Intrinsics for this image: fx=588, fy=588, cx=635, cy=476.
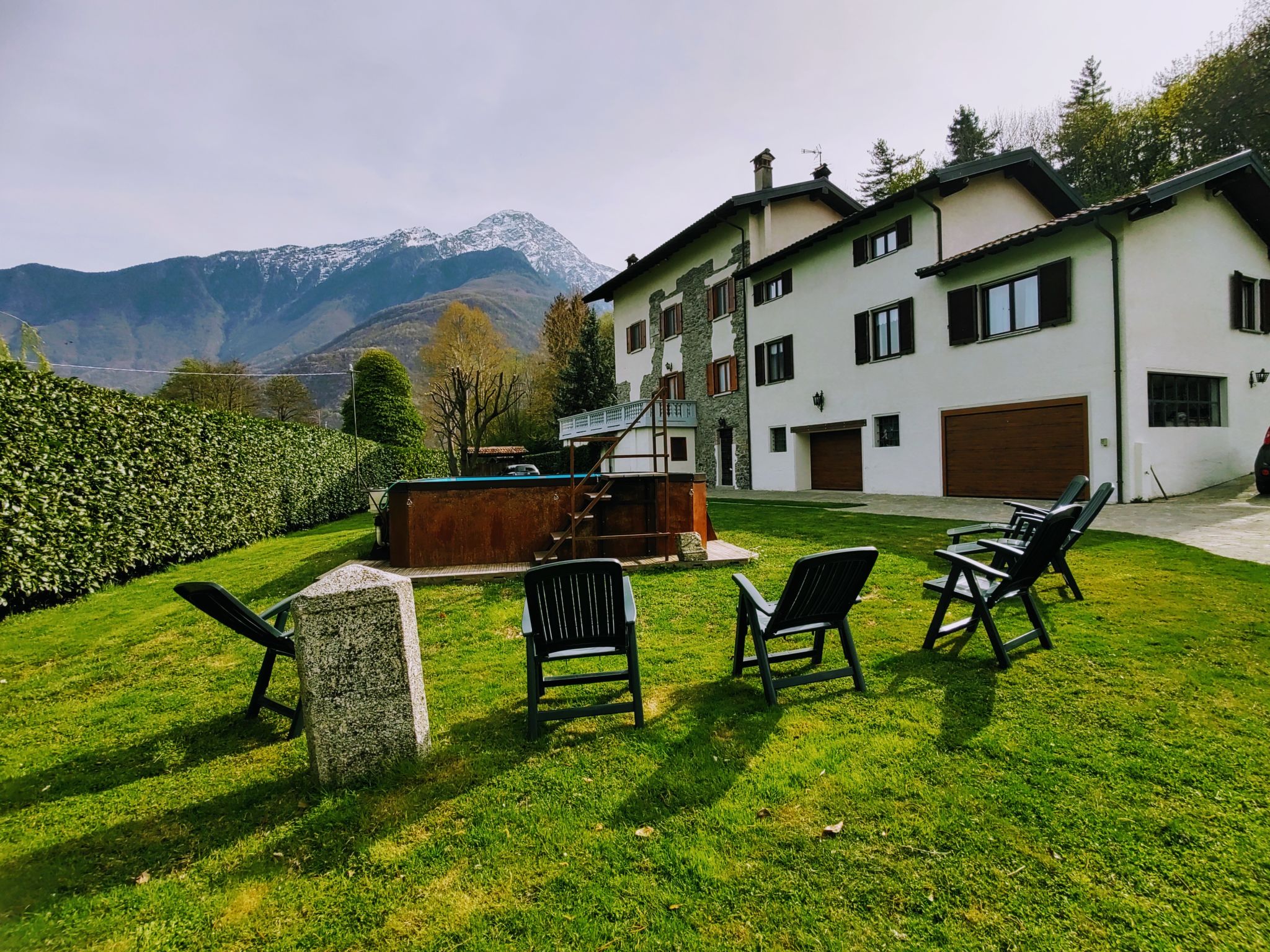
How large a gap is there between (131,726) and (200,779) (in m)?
1.14

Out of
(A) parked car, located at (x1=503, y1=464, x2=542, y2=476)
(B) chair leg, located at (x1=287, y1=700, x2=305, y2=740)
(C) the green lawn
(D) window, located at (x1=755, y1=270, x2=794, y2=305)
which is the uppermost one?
(D) window, located at (x1=755, y1=270, x2=794, y2=305)

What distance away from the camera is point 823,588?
349 cm

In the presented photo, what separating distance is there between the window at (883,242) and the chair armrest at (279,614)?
1774cm

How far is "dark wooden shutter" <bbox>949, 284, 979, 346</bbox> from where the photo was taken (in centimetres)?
1486

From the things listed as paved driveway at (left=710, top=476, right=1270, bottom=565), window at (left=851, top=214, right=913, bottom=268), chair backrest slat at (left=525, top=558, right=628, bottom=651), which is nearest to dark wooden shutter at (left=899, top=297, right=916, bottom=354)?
window at (left=851, top=214, right=913, bottom=268)

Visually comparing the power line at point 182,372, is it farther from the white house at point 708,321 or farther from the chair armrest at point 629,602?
the white house at point 708,321

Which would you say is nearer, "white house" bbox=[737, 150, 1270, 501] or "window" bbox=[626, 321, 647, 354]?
"white house" bbox=[737, 150, 1270, 501]

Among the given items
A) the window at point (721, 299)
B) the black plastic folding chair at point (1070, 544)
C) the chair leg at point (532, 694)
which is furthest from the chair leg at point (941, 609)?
the window at point (721, 299)

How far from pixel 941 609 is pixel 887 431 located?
14531 millimetres

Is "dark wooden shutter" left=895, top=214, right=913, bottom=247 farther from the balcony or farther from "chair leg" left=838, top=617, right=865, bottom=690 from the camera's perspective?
"chair leg" left=838, top=617, right=865, bottom=690

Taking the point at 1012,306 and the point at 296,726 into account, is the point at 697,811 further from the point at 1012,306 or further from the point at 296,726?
the point at 1012,306

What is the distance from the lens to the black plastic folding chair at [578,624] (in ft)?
10.6

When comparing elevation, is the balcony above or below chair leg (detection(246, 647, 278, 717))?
above

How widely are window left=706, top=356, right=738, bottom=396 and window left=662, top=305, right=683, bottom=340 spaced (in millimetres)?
3163
